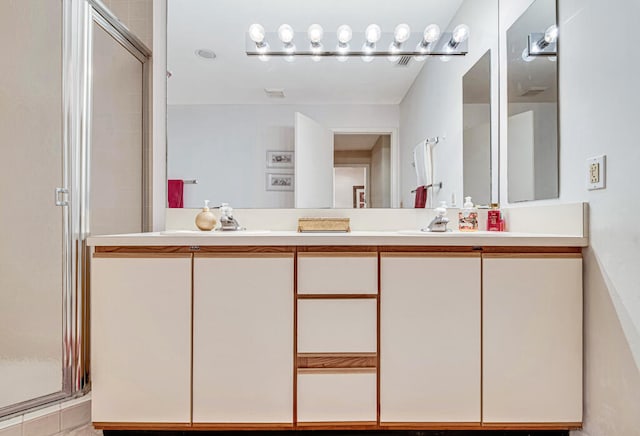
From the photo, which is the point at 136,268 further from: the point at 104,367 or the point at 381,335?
the point at 381,335

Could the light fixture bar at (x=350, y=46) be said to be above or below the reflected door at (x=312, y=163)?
above

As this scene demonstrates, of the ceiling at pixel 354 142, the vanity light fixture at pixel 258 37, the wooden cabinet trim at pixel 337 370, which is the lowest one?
the wooden cabinet trim at pixel 337 370

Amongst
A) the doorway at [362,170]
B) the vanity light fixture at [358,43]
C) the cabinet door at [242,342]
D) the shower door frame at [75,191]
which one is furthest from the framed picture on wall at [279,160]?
the shower door frame at [75,191]

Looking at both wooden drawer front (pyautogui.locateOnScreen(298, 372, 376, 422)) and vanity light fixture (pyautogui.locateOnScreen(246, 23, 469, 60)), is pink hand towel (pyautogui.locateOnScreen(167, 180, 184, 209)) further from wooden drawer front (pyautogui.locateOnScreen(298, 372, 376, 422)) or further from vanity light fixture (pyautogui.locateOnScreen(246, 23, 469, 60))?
wooden drawer front (pyautogui.locateOnScreen(298, 372, 376, 422))

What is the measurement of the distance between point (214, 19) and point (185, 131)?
586 mm

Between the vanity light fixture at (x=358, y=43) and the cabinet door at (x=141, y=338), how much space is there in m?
1.21

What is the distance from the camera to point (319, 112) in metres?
1.88

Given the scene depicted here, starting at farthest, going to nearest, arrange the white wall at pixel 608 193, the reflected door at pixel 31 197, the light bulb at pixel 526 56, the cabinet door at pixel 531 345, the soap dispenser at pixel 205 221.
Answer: the soap dispenser at pixel 205 221
the light bulb at pixel 526 56
the reflected door at pixel 31 197
the cabinet door at pixel 531 345
the white wall at pixel 608 193

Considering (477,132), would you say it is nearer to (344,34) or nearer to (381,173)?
(381,173)

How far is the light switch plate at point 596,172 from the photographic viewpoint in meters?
1.18

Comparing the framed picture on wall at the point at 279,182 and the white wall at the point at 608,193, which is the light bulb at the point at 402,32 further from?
the framed picture on wall at the point at 279,182

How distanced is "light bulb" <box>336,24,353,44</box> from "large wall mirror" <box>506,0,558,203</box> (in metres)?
0.78

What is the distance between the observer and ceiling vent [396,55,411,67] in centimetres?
186

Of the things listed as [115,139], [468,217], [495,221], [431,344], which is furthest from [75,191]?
[495,221]
